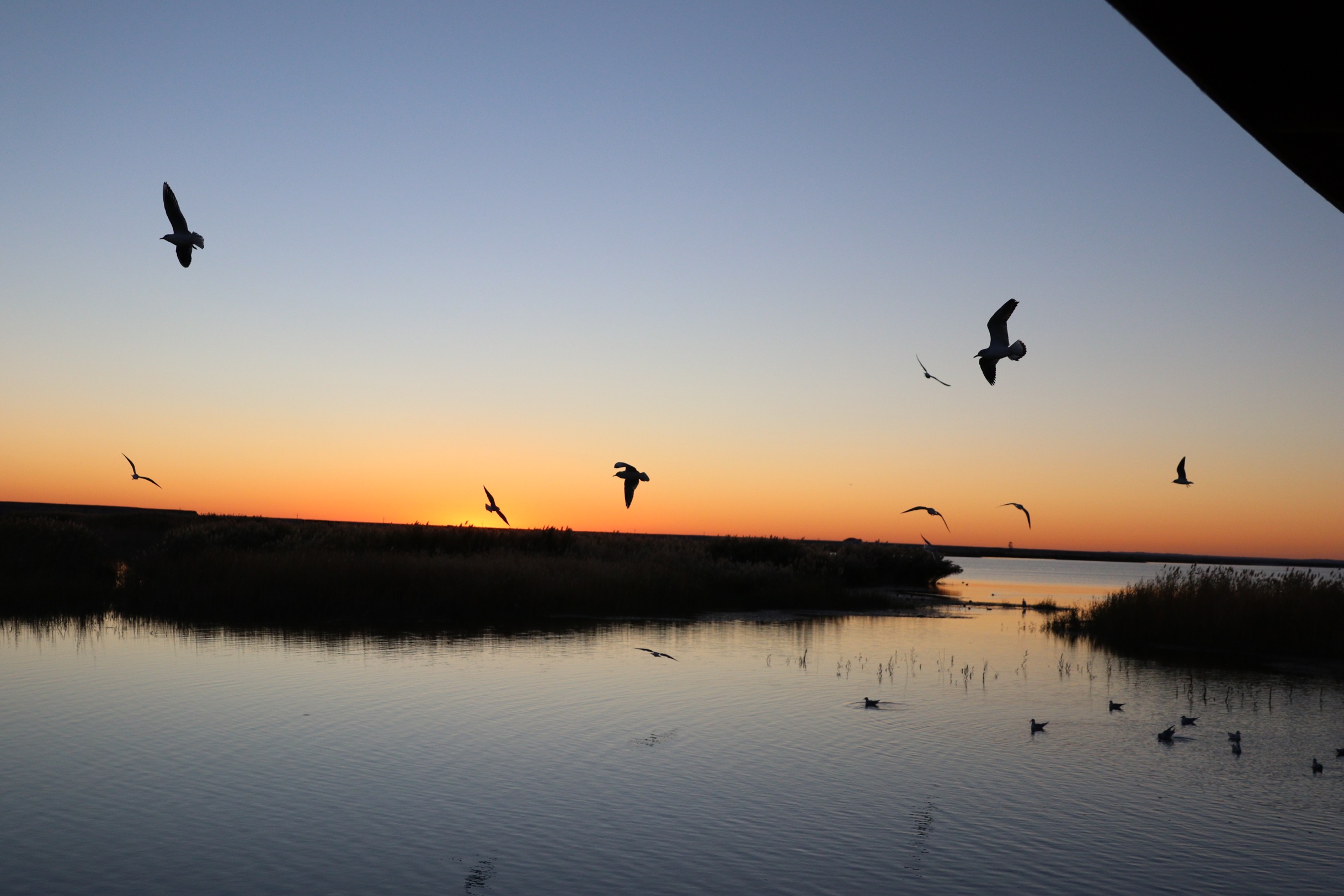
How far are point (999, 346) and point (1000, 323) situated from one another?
0.27 metres

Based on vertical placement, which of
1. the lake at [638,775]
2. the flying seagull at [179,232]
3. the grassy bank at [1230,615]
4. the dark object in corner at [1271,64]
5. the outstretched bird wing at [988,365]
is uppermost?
the flying seagull at [179,232]

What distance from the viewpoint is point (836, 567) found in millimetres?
37812

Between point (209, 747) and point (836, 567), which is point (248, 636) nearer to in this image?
point (209, 747)

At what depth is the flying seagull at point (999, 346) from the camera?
9.46 meters

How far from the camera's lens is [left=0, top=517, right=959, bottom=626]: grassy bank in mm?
23203

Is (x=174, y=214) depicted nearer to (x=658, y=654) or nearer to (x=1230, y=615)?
(x=658, y=654)

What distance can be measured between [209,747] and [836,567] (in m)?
28.5

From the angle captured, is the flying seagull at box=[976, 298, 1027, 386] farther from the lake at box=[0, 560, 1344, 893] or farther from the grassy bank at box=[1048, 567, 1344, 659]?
the grassy bank at box=[1048, 567, 1344, 659]

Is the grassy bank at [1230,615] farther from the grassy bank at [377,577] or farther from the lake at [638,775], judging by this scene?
the grassy bank at [377,577]

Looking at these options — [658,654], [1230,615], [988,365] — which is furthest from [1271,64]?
[1230,615]

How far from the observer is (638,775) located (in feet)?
36.0

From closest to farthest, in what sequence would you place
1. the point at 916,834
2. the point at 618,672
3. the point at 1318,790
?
the point at 916,834
the point at 1318,790
the point at 618,672

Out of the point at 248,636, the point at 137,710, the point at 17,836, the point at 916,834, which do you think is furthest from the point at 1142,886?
the point at 248,636

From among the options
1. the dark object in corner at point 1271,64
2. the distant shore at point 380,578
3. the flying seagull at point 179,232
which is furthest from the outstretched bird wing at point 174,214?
the distant shore at point 380,578
